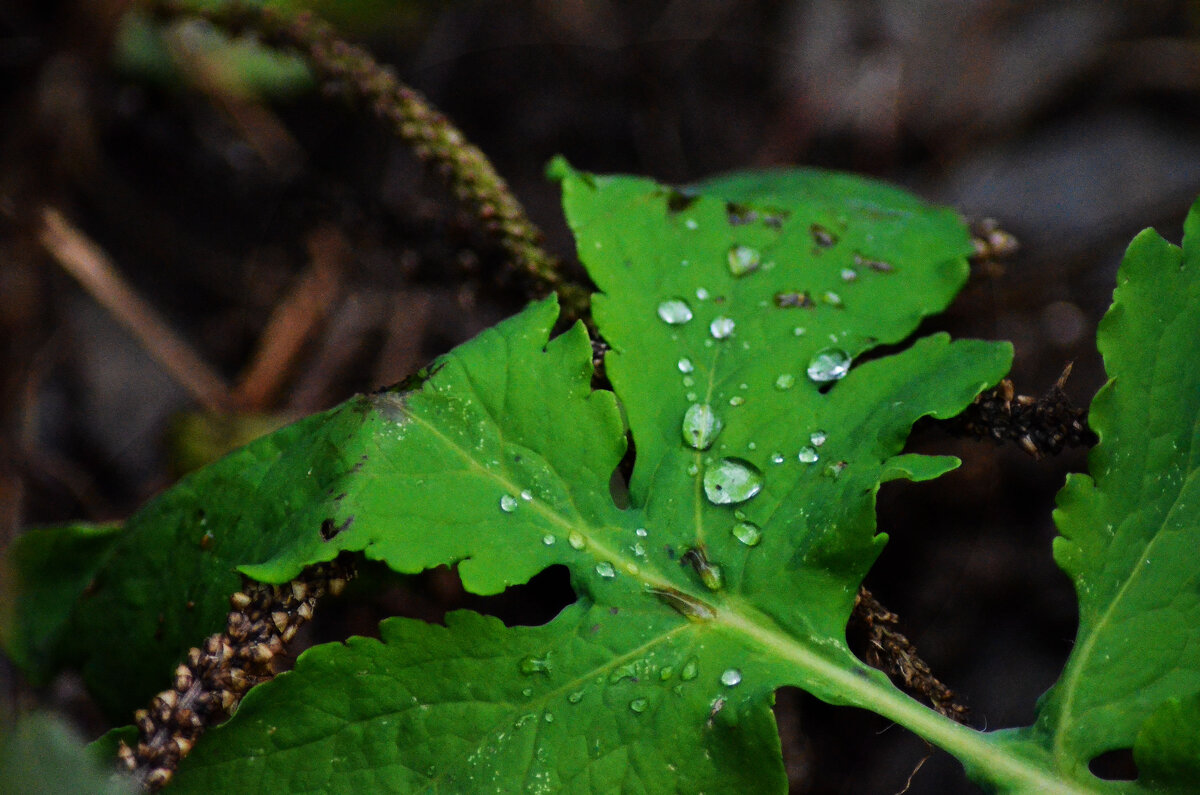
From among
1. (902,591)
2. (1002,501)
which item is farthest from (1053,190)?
(902,591)

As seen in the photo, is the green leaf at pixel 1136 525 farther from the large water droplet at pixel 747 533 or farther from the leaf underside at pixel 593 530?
the large water droplet at pixel 747 533

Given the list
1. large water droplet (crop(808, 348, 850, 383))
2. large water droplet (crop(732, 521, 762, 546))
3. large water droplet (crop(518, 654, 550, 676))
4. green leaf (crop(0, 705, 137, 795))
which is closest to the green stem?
large water droplet (crop(732, 521, 762, 546))

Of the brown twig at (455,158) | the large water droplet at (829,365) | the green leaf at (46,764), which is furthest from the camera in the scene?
the brown twig at (455,158)

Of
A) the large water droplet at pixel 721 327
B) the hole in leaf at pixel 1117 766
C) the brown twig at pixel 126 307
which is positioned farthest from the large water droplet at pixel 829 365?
the brown twig at pixel 126 307

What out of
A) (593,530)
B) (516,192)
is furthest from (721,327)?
(516,192)

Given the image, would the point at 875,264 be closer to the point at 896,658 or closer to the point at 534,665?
the point at 896,658

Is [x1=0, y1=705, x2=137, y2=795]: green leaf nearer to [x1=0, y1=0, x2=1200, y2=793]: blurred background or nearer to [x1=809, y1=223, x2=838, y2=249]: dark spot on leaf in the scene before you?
[x1=0, y1=0, x2=1200, y2=793]: blurred background

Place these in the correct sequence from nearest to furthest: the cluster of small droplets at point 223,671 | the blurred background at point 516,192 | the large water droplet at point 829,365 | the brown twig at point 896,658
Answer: the cluster of small droplets at point 223,671, the brown twig at point 896,658, the large water droplet at point 829,365, the blurred background at point 516,192

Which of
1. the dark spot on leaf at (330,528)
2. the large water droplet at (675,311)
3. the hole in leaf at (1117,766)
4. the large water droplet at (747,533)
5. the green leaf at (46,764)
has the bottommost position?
the hole in leaf at (1117,766)
